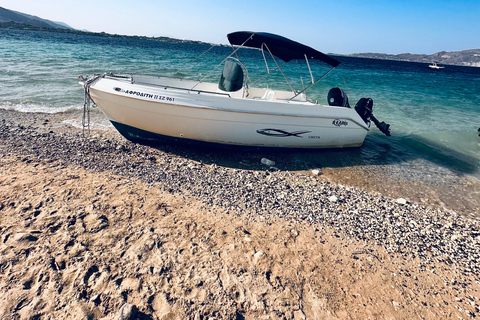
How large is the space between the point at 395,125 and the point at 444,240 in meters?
8.54

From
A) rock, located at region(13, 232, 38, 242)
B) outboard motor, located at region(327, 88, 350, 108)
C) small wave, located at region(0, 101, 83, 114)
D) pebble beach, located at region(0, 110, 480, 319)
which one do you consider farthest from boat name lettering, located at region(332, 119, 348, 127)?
small wave, located at region(0, 101, 83, 114)

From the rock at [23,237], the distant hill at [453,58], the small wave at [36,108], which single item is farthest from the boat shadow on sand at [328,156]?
the distant hill at [453,58]

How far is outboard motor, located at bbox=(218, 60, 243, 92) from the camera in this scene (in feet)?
23.6

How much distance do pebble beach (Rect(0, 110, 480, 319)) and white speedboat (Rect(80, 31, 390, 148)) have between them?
85cm

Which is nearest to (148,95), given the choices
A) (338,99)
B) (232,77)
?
(232,77)

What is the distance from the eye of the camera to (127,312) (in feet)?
8.65

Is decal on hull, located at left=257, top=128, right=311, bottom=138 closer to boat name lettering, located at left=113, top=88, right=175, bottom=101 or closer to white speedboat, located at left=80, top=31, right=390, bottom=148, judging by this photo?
white speedboat, located at left=80, top=31, right=390, bottom=148

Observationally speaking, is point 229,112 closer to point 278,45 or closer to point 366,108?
point 278,45

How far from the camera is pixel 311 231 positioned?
4.36m

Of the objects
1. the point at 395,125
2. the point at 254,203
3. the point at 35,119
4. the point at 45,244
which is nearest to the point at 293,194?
the point at 254,203

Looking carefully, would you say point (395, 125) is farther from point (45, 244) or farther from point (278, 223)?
point (45, 244)

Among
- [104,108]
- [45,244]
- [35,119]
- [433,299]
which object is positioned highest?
[104,108]

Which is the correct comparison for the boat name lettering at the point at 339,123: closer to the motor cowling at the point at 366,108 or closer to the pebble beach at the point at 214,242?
the motor cowling at the point at 366,108

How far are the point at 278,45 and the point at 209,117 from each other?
284 cm
